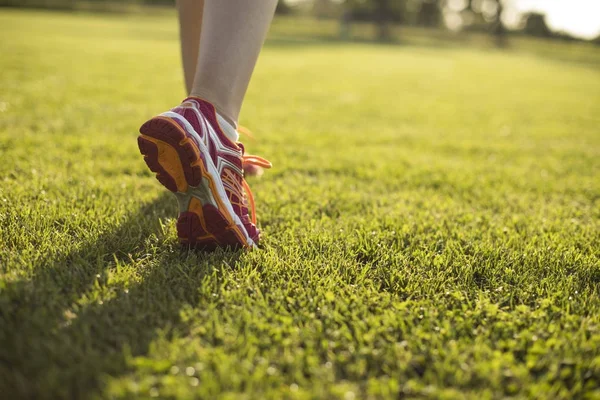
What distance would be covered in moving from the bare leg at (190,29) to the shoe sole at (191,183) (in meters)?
0.78

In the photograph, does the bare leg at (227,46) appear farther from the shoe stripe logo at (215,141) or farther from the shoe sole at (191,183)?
the shoe sole at (191,183)

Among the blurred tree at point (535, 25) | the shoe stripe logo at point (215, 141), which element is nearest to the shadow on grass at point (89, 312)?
the shoe stripe logo at point (215, 141)

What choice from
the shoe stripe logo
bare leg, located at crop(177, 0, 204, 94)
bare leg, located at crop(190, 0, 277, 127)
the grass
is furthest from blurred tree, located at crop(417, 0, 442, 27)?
the shoe stripe logo

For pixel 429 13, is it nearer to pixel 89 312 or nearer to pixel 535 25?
pixel 535 25

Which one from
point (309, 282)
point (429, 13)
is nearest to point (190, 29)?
point (309, 282)

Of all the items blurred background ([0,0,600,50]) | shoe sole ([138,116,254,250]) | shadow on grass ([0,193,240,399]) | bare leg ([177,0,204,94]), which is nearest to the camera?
shadow on grass ([0,193,240,399])

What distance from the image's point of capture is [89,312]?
47.6 inches

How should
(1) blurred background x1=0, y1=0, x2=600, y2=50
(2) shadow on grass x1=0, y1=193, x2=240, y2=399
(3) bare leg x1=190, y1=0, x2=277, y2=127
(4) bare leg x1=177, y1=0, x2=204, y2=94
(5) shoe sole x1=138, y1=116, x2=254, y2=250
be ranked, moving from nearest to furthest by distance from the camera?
1. (2) shadow on grass x1=0, y1=193, x2=240, y2=399
2. (5) shoe sole x1=138, y1=116, x2=254, y2=250
3. (3) bare leg x1=190, y1=0, x2=277, y2=127
4. (4) bare leg x1=177, y1=0, x2=204, y2=94
5. (1) blurred background x1=0, y1=0, x2=600, y2=50

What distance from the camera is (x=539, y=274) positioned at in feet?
5.22

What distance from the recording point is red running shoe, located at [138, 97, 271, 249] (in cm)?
142

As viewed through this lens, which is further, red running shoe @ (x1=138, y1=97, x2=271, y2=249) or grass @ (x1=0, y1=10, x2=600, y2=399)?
red running shoe @ (x1=138, y1=97, x2=271, y2=249)

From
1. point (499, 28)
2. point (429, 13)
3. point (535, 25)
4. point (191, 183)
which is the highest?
point (535, 25)

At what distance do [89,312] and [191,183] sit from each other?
19.5 inches

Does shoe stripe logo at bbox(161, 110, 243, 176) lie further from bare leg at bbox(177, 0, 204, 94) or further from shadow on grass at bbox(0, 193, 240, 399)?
bare leg at bbox(177, 0, 204, 94)
